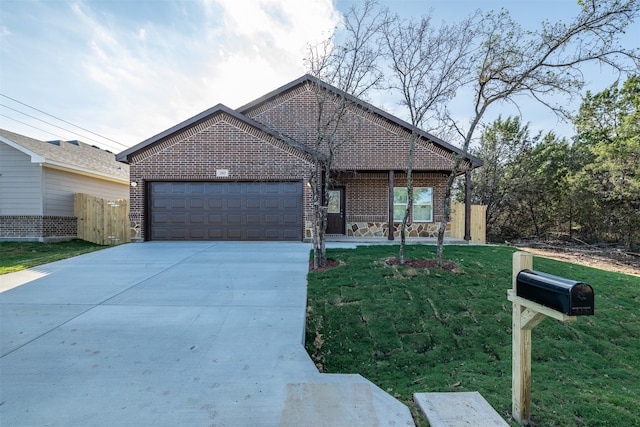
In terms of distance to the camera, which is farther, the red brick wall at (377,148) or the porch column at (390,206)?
the red brick wall at (377,148)

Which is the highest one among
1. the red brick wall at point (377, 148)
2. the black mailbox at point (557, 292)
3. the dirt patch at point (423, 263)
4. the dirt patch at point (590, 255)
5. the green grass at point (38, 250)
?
the red brick wall at point (377, 148)

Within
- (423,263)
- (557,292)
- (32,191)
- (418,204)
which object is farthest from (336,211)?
(32,191)

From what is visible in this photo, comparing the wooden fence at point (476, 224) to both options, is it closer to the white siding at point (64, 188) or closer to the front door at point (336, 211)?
the front door at point (336, 211)

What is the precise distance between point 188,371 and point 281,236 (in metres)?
8.21

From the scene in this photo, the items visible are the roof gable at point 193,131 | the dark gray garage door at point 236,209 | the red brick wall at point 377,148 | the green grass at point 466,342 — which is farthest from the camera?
the red brick wall at point 377,148

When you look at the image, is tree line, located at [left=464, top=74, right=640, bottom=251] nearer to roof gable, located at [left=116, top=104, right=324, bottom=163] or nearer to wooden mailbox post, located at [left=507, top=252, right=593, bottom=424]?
roof gable, located at [left=116, top=104, right=324, bottom=163]

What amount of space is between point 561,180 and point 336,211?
12750mm

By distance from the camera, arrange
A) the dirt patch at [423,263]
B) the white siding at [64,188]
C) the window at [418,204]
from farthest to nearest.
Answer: the window at [418,204] < the white siding at [64,188] < the dirt patch at [423,263]

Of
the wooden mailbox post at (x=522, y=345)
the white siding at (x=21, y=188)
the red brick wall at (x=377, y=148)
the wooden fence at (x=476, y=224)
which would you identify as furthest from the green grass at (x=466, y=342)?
the white siding at (x=21, y=188)

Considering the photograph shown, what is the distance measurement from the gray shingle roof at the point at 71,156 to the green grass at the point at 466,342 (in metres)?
13.6

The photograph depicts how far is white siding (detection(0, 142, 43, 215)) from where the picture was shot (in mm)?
12539

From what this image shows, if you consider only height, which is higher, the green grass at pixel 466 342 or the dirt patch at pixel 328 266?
A: the dirt patch at pixel 328 266

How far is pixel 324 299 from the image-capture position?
514cm

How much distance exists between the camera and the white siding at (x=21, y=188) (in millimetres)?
12539
